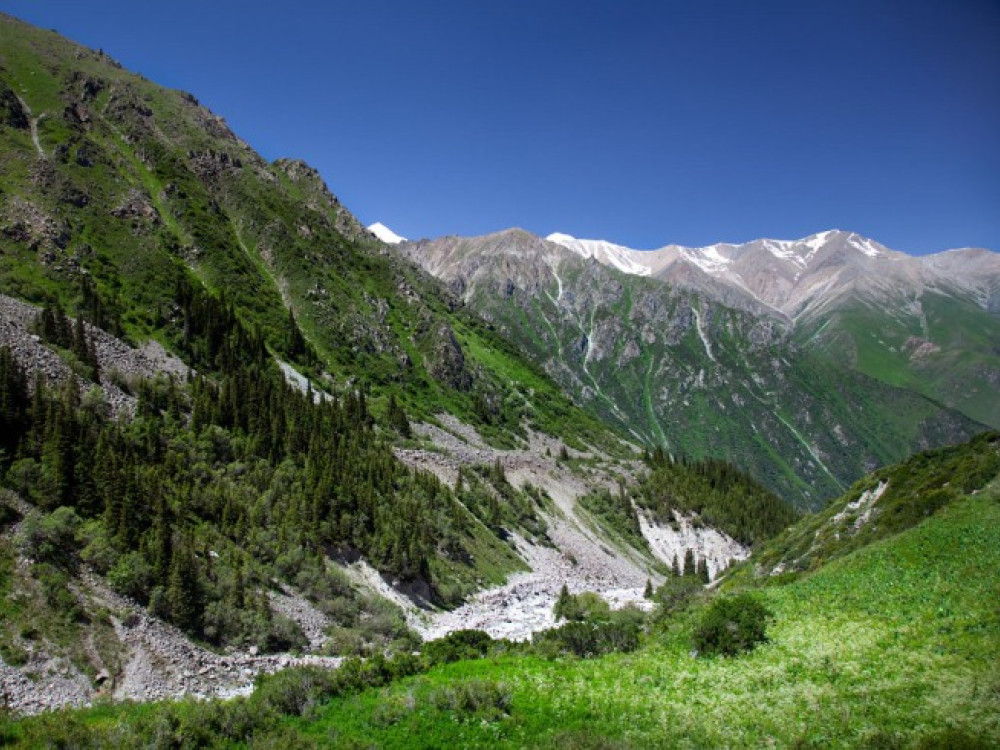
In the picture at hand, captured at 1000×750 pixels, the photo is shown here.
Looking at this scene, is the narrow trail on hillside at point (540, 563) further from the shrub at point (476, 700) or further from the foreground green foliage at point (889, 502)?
the shrub at point (476, 700)

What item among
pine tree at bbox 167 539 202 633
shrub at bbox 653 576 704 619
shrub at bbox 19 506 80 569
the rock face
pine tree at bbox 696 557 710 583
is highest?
the rock face

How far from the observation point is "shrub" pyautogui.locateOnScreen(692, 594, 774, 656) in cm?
2702

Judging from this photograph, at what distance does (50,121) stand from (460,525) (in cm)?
11249

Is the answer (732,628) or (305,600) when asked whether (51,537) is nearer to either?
(305,600)

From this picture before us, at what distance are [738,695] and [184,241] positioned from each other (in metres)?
131

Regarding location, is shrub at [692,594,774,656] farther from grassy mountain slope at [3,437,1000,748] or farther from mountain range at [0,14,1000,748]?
grassy mountain slope at [3,437,1000,748]

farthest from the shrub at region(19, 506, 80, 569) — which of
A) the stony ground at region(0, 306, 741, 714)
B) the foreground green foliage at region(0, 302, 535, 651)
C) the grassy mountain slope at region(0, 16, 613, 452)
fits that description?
the grassy mountain slope at region(0, 16, 613, 452)

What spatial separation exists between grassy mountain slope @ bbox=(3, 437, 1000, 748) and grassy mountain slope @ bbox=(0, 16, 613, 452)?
71.5 metres

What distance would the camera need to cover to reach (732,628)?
2775 centimetres

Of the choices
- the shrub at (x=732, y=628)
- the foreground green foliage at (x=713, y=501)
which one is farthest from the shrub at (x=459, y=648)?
the foreground green foliage at (x=713, y=501)

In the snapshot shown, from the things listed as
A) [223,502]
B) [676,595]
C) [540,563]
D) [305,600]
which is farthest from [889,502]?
[223,502]

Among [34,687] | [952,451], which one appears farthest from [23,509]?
[952,451]

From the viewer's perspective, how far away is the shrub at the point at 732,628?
27.0m

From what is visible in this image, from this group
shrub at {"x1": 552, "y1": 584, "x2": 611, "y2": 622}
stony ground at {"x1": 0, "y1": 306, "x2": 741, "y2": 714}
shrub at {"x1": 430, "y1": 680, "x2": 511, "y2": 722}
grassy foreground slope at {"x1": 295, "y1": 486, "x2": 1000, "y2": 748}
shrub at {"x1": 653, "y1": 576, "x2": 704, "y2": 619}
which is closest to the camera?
grassy foreground slope at {"x1": 295, "y1": 486, "x2": 1000, "y2": 748}
